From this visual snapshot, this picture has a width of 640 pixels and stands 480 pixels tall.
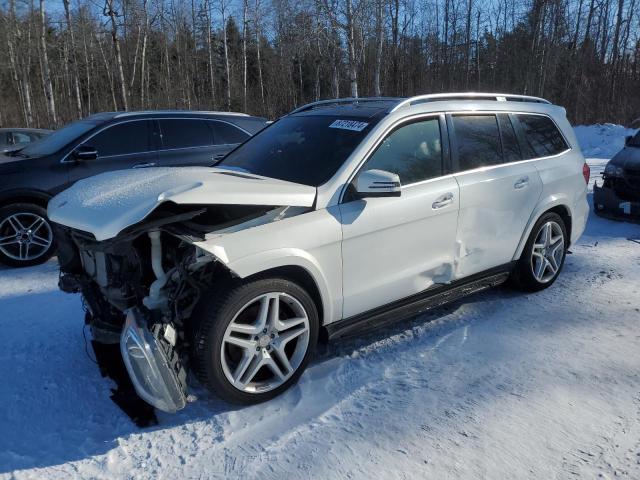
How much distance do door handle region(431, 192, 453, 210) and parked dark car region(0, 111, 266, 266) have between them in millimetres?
4220

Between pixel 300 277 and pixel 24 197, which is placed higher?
pixel 24 197

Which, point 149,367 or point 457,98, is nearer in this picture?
point 149,367

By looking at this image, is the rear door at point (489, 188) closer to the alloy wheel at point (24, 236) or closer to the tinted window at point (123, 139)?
the tinted window at point (123, 139)

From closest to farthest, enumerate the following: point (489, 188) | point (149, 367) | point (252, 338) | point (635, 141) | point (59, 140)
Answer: point (149, 367) → point (252, 338) → point (489, 188) → point (59, 140) → point (635, 141)

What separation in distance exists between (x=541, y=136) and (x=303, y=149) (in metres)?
2.40

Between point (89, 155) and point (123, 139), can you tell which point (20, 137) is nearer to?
point (123, 139)

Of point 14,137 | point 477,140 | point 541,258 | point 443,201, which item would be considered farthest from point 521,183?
point 14,137

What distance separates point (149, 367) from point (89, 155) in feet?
14.7

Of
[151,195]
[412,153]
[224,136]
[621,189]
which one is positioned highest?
[224,136]

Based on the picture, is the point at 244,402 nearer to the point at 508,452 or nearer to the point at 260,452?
the point at 260,452

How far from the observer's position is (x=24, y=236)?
5793 mm

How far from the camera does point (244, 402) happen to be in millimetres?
2902

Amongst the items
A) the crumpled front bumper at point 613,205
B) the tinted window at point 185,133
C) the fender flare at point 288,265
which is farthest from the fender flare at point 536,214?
the tinted window at point 185,133

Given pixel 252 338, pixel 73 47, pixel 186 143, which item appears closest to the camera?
pixel 252 338
